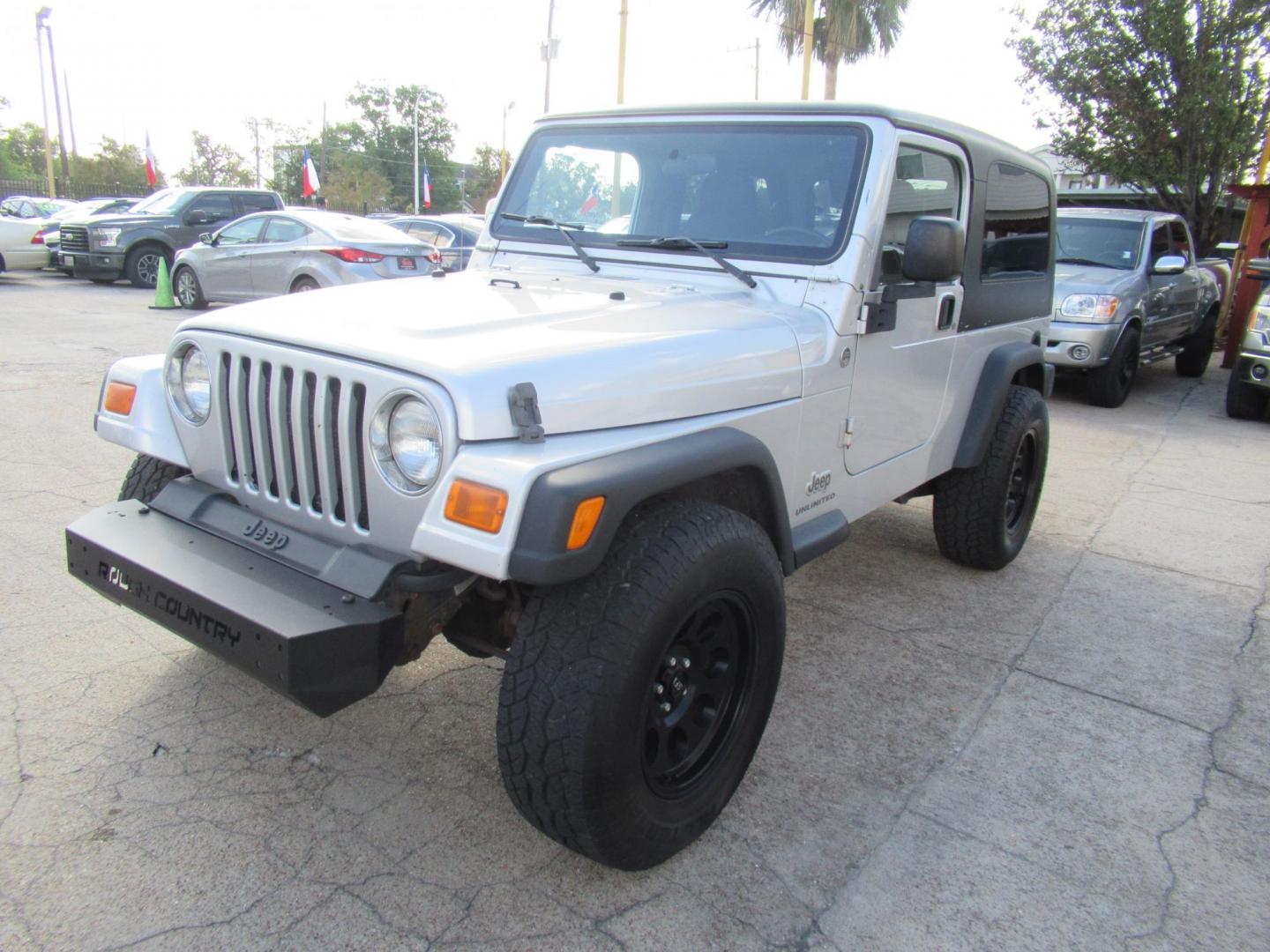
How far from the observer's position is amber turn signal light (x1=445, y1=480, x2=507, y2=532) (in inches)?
78.1

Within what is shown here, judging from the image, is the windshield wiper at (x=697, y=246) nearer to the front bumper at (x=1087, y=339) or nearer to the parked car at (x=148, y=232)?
the front bumper at (x=1087, y=339)

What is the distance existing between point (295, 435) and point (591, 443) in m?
0.76

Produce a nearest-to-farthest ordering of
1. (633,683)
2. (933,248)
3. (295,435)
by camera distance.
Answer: (633,683) → (295,435) → (933,248)

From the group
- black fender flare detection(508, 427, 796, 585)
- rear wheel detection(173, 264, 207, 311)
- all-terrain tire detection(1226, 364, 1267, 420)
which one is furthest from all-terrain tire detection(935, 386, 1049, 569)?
rear wheel detection(173, 264, 207, 311)

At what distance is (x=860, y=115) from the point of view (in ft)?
10.5

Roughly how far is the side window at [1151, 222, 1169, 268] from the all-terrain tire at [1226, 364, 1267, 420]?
4.89 feet

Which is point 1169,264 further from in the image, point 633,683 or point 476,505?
point 476,505

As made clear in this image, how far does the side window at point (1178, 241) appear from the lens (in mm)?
10415

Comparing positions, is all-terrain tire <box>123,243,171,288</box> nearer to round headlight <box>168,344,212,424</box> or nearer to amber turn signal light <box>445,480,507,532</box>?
round headlight <box>168,344,212,424</box>

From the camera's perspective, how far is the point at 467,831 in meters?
2.55

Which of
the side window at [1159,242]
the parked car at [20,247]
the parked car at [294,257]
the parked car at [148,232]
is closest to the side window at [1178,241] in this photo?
the side window at [1159,242]

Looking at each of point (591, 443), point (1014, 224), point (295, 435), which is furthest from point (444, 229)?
point (591, 443)

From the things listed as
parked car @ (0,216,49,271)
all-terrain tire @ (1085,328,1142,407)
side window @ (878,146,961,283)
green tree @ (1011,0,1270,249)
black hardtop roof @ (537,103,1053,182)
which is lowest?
all-terrain tire @ (1085,328,1142,407)

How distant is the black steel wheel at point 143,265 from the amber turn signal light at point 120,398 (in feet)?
47.4
